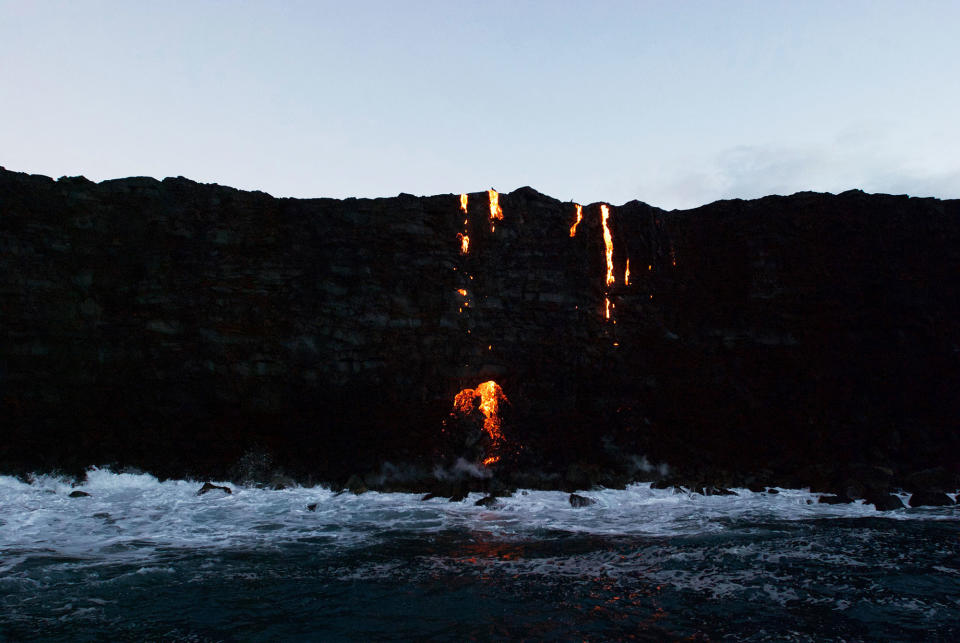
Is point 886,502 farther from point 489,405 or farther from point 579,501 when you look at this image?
point 489,405

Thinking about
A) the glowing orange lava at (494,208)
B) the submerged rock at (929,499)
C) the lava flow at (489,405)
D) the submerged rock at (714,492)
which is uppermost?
Answer: the glowing orange lava at (494,208)

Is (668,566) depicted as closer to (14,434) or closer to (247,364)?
(247,364)

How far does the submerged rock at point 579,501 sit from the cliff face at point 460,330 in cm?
310

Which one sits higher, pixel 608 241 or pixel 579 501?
pixel 608 241

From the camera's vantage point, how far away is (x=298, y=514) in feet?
54.6

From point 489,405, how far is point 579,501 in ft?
16.5

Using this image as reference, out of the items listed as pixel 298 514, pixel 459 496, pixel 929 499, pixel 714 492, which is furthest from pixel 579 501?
pixel 929 499

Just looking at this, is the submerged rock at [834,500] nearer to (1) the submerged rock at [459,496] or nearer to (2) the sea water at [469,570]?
(2) the sea water at [469,570]

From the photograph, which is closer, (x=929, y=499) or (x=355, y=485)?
(x=929, y=499)

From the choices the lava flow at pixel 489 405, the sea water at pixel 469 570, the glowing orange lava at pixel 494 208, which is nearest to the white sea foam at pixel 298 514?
the sea water at pixel 469 570

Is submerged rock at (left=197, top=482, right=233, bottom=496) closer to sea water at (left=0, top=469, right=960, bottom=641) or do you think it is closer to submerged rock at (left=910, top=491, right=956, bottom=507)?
sea water at (left=0, top=469, right=960, bottom=641)

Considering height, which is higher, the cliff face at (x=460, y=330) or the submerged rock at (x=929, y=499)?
the cliff face at (x=460, y=330)

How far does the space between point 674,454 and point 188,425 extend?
53.0 ft

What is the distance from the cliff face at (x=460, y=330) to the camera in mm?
20625
